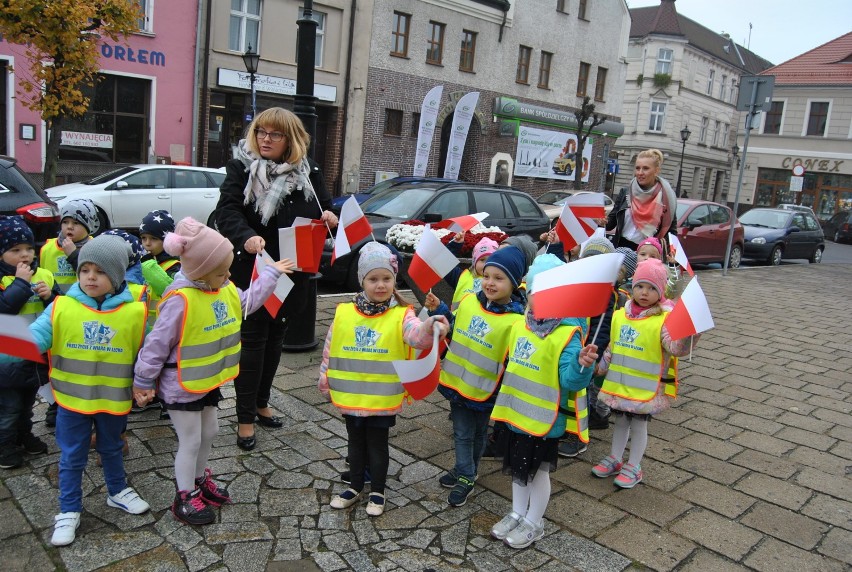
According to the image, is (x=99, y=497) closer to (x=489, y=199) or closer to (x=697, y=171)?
(x=489, y=199)

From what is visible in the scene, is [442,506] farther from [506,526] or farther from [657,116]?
[657,116]

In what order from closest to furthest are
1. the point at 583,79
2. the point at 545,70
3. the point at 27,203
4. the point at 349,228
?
1. the point at 349,228
2. the point at 27,203
3. the point at 545,70
4. the point at 583,79

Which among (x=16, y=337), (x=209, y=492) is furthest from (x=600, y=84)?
(x=16, y=337)

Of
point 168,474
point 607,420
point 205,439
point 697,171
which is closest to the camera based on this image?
point 205,439

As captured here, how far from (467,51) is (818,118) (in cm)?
2646

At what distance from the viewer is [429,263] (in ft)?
12.4

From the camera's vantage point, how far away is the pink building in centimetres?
1781

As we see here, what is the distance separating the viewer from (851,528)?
3.76 metres

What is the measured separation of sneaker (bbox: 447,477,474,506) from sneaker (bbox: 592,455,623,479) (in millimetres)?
Answer: 895

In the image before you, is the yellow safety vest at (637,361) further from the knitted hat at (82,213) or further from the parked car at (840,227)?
the parked car at (840,227)

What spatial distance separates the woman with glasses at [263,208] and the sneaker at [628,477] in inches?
85.7

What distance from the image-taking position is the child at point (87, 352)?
120 inches

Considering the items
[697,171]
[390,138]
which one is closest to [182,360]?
[390,138]

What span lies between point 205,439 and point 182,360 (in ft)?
1.52
